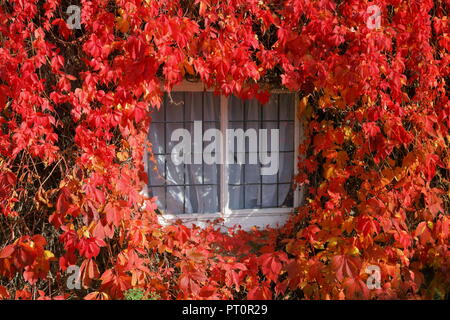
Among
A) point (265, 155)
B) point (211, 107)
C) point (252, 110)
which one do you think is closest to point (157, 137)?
point (211, 107)

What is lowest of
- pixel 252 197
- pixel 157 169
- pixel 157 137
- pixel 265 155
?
pixel 252 197

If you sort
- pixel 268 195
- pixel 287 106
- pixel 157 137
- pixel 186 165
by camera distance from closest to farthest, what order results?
pixel 157 137 < pixel 186 165 < pixel 287 106 < pixel 268 195

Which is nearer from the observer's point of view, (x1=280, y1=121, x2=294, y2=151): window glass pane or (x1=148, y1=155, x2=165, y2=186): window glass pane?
(x1=148, y1=155, x2=165, y2=186): window glass pane

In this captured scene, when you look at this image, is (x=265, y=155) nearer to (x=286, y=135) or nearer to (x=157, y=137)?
(x=286, y=135)

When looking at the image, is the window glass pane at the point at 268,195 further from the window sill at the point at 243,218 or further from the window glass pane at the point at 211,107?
the window glass pane at the point at 211,107

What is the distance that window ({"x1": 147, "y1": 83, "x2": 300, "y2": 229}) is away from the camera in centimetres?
386

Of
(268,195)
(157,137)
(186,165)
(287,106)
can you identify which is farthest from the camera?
(268,195)

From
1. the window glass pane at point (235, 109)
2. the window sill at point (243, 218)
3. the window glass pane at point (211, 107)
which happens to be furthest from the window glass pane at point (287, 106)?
the window sill at point (243, 218)

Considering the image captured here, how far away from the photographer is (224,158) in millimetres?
3922

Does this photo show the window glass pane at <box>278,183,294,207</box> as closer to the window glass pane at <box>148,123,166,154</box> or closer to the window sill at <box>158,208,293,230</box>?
the window sill at <box>158,208,293,230</box>

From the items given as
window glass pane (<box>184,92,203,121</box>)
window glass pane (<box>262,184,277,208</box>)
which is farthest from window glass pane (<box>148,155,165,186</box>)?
window glass pane (<box>262,184,277,208</box>)

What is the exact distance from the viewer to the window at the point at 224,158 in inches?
152

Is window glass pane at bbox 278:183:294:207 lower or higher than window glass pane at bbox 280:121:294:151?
lower

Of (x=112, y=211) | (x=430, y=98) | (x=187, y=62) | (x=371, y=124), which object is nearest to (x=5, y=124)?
(x=112, y=211)
